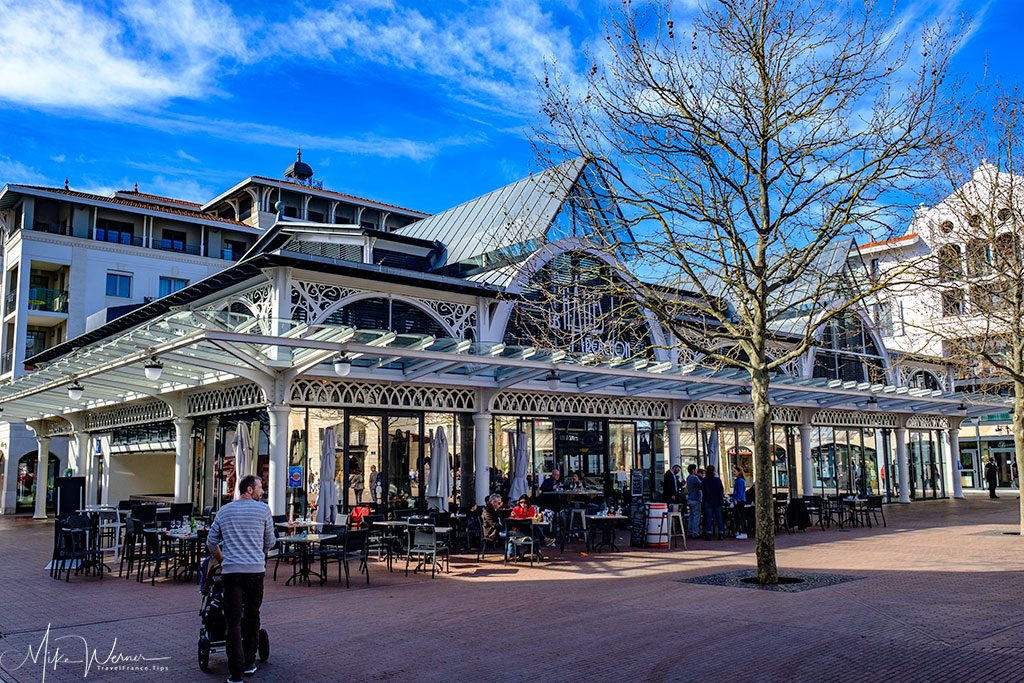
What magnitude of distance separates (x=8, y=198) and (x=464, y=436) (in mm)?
28788

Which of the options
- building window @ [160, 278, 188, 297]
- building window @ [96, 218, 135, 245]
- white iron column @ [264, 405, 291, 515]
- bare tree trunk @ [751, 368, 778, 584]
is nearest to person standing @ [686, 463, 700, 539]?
bare tree trunk @ [751, 368, 778, 584]

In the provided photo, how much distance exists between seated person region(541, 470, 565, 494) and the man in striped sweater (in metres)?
14.1

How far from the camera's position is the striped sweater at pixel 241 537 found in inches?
269

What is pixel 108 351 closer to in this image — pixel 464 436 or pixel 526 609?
pixel 464 436

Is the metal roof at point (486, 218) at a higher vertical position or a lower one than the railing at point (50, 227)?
lower

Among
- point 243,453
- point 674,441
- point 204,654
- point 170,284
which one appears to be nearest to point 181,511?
point 243,453

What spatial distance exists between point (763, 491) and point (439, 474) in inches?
329

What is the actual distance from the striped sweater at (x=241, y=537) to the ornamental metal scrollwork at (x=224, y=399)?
966 centimetres

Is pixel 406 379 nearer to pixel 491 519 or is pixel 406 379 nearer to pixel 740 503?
pixel 491 519

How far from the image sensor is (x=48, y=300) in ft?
120


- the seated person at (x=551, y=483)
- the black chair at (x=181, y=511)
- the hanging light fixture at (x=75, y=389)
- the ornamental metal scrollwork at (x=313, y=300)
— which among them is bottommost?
the black chair at (x=181, y=511)

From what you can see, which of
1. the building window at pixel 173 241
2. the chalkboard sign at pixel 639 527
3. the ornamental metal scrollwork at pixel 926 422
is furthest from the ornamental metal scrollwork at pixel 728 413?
the building window at pixel 173 241

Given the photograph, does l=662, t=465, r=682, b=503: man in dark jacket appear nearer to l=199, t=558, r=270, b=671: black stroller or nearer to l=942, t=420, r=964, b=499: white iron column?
l=199, t=558, r=270, b=671: black stroller

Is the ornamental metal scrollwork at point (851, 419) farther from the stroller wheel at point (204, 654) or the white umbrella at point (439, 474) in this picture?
the stroller wheel at point (204, 654)
